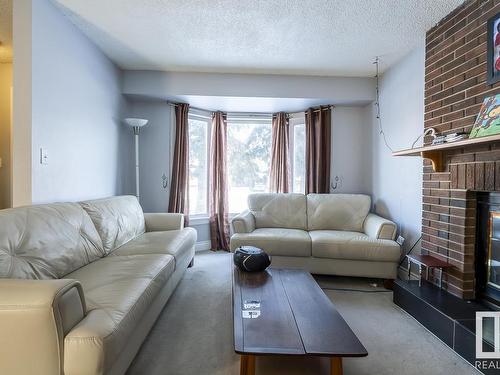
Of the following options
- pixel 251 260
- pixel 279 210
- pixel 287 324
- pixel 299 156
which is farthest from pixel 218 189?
pixel 287 324

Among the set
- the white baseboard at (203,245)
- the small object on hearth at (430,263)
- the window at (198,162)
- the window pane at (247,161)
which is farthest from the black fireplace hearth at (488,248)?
the window at (198,162)

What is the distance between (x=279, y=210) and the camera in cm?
363

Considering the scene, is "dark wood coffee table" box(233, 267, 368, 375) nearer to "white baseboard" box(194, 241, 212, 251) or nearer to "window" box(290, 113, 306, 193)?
"white baseboard" box(194, 241, 212, 251)

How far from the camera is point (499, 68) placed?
6.07 ft

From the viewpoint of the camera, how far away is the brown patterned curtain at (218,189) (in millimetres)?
4102

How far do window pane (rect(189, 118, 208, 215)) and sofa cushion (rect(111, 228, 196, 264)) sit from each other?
1.19 m

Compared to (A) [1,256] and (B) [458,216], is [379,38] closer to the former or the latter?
(B) [458,216]

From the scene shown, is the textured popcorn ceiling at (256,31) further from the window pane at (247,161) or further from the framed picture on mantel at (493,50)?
the window pane at (247,161)

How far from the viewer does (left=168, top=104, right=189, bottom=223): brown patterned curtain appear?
3834 millimetres

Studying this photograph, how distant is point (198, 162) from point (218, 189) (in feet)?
1.76

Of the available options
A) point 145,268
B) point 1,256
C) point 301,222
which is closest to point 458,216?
point 301,222

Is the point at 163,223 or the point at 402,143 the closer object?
the point at 402,143

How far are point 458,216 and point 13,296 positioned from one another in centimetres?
274

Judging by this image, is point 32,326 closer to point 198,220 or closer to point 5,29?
point 5,29
